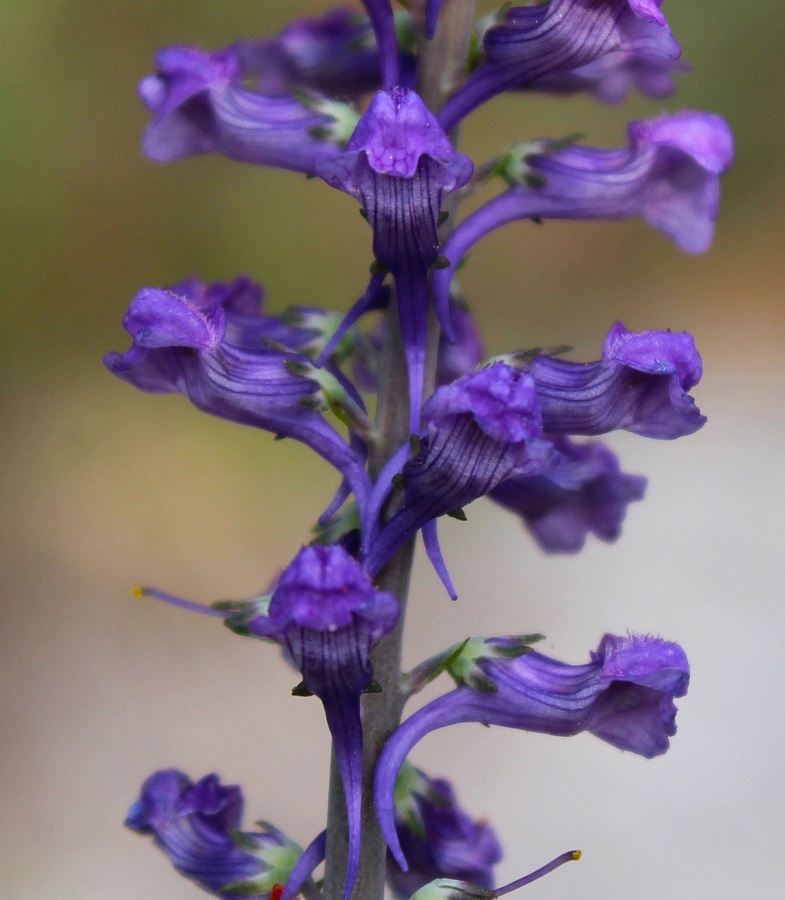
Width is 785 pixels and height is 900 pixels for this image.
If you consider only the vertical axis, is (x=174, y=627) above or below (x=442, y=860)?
above

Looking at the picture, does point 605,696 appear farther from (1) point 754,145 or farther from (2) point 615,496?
(1) point 754,145

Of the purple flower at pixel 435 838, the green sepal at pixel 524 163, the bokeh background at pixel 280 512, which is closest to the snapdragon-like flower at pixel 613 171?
the green sepal at pixel 524 163

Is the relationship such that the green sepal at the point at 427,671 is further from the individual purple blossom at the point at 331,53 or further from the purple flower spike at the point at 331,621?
the individual purple blossom at the point at 331,53

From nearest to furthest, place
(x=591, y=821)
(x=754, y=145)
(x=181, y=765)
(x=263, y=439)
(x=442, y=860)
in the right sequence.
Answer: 1. (x=442, y=860)
2. (x=591, y=821)
3. (x=181, y=765)
4. (x=263, y=439)
5. (x=754, y=145)

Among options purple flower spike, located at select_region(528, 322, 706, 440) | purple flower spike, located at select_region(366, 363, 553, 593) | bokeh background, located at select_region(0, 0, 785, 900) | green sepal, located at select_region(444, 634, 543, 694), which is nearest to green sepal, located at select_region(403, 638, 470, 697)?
green sepal, located at select_region(444, 634, 543, 694)

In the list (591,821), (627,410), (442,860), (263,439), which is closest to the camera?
(627,410)

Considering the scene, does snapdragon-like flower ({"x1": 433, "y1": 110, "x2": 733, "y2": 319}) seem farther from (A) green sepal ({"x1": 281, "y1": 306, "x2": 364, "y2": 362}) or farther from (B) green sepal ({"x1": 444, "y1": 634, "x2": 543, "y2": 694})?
(B) green sepal ({"x1": 444, "y1": 634, "x2": 543, "y2": 694})

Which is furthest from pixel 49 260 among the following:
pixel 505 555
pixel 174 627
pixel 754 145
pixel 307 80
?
pixel 307 80
